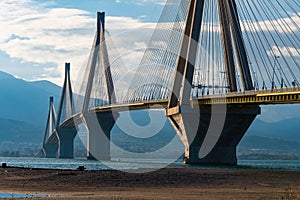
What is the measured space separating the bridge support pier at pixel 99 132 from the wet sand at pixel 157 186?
2608 inches

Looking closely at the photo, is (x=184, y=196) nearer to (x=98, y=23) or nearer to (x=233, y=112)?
(x=233, y=112)

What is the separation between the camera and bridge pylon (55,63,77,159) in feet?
493

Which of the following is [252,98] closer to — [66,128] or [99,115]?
[99,115]

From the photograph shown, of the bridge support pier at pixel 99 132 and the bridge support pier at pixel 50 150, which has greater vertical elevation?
the bridge support pier at pixel 99 132

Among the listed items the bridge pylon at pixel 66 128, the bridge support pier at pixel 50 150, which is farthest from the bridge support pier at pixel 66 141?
the bridge support pier at pixel 50 150

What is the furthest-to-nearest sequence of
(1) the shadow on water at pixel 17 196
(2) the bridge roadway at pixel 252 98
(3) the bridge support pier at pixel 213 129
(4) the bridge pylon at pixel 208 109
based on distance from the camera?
1. (3) the bridge support pier at pixel 213 129
2. (4) the bridge pylon at pixel 208 109
3. (2) the bridge roadway at pixel 252 98
4. (1) the shadow on water at pixel 17 196

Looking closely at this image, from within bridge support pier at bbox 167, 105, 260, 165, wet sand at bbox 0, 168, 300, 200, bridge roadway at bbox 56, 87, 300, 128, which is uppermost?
bridge roadway at bbox 56, 87, 300, 128

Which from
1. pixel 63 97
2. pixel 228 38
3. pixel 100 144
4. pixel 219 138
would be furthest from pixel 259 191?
pixel 63 97

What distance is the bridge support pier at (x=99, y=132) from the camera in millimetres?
120812

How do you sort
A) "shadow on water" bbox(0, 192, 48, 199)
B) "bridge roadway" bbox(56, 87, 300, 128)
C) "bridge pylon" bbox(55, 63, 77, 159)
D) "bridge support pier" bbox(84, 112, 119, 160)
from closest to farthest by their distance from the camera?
"shadow on water" bbox(0, 192, 48, 199) → "bridge roadway" bbox(56, 87, 300, 128) → "bridge support pier" bbox(84, 112, 119, 160) → "bridge pylon" bbox(55, 63, 77, 159)

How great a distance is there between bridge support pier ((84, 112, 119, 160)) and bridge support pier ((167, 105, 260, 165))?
39.5 metres

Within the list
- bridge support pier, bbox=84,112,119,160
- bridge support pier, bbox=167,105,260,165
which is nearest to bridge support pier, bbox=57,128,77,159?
bridge support pier, bbox=84,112,119,160

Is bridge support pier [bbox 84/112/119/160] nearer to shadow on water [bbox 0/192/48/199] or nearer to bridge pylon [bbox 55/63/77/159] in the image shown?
bridge pylon [bbox 55/63/77/159]

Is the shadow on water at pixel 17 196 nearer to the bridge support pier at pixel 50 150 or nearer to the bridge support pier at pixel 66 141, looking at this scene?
the bridge support pier at pixel 66 141
